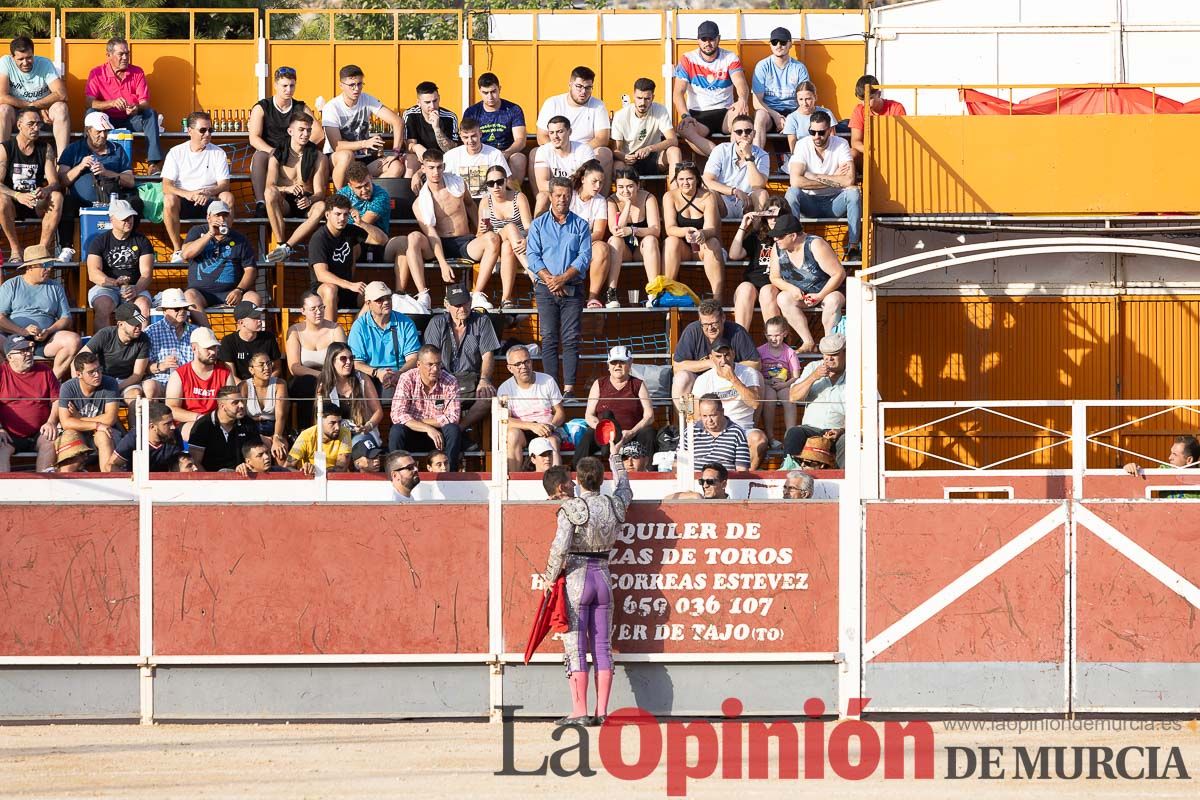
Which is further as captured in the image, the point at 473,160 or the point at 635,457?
the point at 473,160

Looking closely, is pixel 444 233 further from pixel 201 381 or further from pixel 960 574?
pixel 960 574

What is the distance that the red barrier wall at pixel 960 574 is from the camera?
11781 mm

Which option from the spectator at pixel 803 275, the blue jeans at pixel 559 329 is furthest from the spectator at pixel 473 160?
the spectator at pixel 803 275

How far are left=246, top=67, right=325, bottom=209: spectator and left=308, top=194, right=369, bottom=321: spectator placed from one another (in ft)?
4.81

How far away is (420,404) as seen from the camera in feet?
47.8

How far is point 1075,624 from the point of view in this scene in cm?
1177

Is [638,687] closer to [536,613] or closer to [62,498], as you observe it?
[536,613]

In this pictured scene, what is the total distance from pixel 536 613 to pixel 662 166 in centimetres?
792

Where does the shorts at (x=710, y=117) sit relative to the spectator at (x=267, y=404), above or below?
above

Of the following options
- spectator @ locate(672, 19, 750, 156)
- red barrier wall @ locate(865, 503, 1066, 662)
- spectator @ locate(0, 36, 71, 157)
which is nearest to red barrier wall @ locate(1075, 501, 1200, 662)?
red barrier wall @ locate(865, 503, 1066, 662)

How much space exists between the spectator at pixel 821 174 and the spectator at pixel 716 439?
465cm

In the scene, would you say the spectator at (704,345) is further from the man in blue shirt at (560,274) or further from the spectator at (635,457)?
the spectator at (635,457)

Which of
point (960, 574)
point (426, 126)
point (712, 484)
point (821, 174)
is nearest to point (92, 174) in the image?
point (426, 126)

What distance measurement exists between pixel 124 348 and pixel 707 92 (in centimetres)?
707
